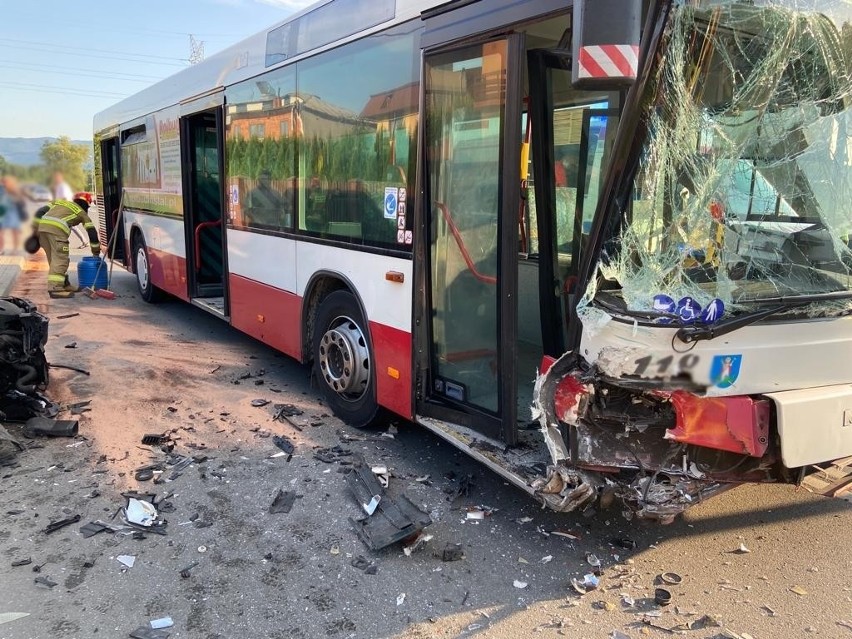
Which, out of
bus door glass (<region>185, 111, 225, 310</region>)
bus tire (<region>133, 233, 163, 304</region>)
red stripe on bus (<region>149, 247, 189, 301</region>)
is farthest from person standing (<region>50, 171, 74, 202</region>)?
bus tire (<region>133, 233, 163, 304</region>)

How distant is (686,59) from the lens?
8.73ft

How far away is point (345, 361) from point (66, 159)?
7.80 ft

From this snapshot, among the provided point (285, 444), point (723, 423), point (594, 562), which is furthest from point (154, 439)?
point (723, 423)

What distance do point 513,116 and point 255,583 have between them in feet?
8.88

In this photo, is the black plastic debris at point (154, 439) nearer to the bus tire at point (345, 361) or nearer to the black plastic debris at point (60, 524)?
the black plastic debris at point (60, 524)

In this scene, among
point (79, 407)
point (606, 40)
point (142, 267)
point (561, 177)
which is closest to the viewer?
point (606, 40)

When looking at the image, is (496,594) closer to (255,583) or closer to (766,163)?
(255,583)

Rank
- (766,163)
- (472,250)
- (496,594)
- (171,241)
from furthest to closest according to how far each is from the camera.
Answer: (171,241)
(472,250)
(496,594)
(766,163)

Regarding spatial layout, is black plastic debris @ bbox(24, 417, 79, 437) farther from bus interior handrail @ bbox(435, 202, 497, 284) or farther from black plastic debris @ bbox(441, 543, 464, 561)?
bus interior handrail @ bbox(435, 202, 497, 284)

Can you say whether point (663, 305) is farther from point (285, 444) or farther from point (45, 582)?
point (45, 582)

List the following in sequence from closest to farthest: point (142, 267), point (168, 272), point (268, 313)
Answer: point (268, 313) < point (168, 272) < point (142, 267)

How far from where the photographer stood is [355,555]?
3.48 meters

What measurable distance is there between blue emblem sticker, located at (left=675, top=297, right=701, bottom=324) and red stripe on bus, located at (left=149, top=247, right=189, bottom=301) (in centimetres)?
699

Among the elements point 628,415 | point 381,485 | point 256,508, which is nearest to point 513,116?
point 628,415
